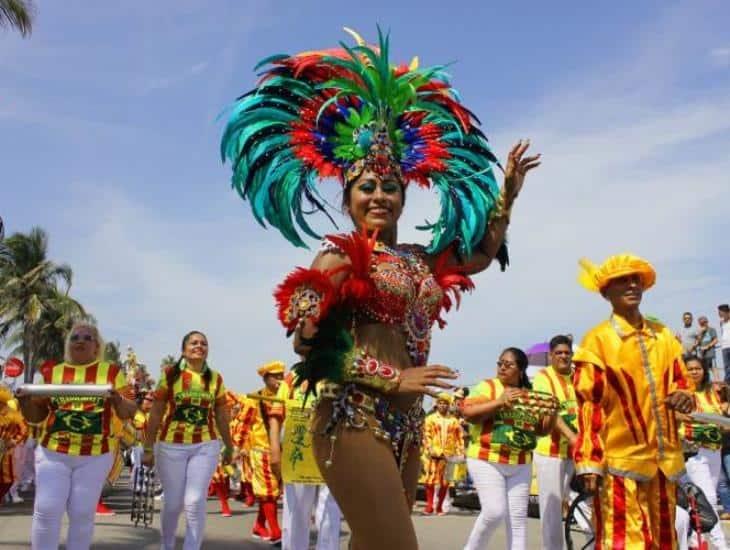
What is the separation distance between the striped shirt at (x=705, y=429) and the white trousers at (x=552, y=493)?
1909 mm

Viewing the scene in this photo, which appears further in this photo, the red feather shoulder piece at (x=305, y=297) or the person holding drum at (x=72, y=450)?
the person holding drum at (x=72, y=450)

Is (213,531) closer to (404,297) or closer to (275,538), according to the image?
(275,538)

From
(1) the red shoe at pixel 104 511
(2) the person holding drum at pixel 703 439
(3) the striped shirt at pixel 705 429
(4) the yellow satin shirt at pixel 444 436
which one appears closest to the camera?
(3) the striped shirt at pixel 705 429

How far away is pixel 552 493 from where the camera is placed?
7.45 m

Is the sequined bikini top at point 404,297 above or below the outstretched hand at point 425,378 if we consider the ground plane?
above

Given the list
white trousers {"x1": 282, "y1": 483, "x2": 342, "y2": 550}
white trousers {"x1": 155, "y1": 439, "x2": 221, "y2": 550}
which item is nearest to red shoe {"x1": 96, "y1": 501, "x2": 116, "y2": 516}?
white trousers {"x1": 155, "y1": 439, "x2": 221, "y2": 550}

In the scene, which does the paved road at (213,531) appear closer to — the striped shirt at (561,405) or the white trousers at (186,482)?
the white trousers at (186,482)

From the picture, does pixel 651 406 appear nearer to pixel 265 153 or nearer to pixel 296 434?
pixel 265 153

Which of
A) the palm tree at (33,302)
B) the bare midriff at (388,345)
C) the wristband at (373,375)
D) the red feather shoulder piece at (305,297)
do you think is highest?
the palm tree at (33,302)

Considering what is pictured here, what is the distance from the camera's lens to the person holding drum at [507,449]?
719cm

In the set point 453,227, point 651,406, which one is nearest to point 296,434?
point 651,406

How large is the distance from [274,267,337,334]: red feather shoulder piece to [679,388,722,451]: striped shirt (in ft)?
22.0

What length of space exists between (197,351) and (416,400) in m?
5.09

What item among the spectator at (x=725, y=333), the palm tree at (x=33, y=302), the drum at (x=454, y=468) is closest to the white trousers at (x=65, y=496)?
the drum at (x=454, y=468)
